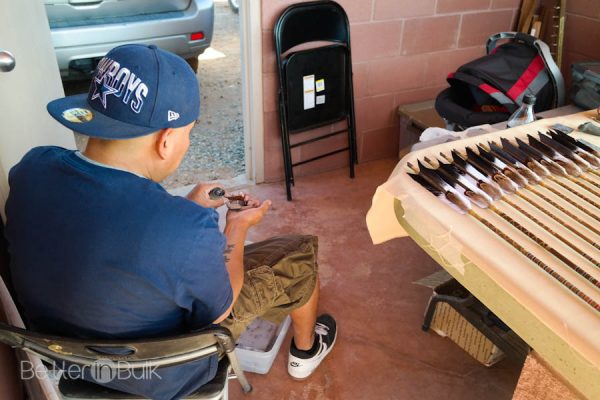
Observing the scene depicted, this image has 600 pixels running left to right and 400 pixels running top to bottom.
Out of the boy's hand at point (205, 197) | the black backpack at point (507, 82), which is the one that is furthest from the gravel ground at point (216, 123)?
the boy's hand at point (205, 197)

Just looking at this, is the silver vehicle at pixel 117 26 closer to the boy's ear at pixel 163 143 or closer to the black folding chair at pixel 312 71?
the black folding chair at pixel 312 71

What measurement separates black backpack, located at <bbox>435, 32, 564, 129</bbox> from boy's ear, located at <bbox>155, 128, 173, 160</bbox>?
1527mm

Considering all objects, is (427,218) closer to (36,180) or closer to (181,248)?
(181,248)

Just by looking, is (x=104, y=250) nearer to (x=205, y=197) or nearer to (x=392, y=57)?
(x=205, y=197)

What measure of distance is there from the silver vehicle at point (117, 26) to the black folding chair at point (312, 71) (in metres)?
1.33

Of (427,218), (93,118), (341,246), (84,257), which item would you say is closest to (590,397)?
(427,218)

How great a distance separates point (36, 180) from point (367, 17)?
2.10m

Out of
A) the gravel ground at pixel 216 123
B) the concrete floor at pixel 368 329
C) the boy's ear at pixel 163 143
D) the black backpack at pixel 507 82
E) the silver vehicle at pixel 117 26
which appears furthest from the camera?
the silver vehicle at pixel 117 26

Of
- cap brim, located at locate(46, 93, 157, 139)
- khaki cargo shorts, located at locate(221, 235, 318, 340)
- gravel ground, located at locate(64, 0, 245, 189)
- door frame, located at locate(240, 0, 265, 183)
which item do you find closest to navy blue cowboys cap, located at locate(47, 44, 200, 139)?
cap brim, located at locate(46, 93, 157, 139)

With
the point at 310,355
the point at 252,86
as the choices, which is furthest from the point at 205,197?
the point at 252,86

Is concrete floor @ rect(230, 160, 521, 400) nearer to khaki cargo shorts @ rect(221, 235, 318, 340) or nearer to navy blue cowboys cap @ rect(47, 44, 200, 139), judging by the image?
khaki cargo shorts @ rect(221, 235, 318, 340)

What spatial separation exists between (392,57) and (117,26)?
71.4 inches

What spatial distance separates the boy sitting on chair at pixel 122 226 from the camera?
2.84ft

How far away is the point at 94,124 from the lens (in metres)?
0.93
